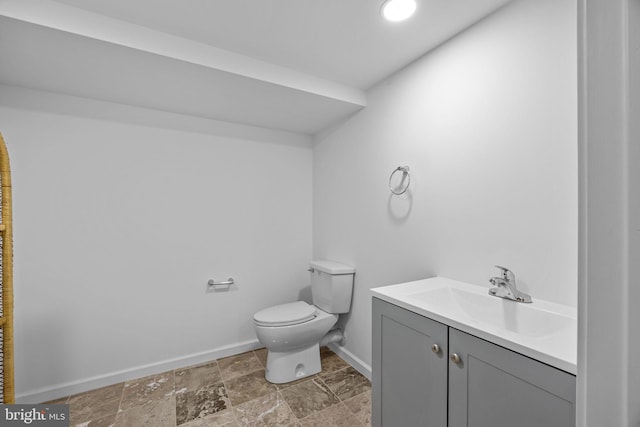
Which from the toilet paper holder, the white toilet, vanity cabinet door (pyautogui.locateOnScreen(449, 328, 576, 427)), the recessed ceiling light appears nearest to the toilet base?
the white toilet

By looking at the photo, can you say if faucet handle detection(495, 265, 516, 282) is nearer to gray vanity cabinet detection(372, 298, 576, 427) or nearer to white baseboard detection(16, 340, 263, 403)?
gray vanity cabinet detection(372, 298, 576, 427)

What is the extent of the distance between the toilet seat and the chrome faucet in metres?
1.27

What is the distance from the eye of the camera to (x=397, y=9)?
133 centimetres

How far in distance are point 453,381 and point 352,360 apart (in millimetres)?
1356

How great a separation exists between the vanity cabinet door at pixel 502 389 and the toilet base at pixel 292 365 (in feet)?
4.17

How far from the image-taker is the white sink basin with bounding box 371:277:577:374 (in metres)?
0.80

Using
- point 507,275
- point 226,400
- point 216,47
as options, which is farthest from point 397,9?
point 226,400

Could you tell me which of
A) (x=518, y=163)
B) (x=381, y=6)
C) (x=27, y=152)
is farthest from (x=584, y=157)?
(x=27, y=152)

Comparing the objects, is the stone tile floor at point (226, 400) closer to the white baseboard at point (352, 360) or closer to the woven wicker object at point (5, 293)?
the white baseboard at point (352, 360)

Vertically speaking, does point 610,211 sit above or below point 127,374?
above

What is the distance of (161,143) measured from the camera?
219 centimetres

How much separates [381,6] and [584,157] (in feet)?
4.04

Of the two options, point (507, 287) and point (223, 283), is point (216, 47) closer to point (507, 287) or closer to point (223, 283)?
point (223, 283)

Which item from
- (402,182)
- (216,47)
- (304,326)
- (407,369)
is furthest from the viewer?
(304,326)
